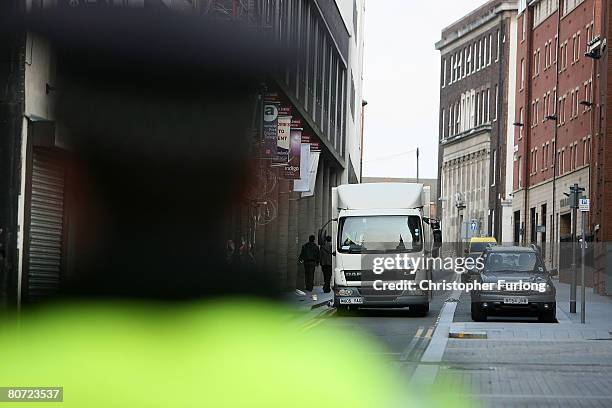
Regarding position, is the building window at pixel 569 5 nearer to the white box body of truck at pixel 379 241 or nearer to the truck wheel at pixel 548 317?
the white box body of truck at pixel 379 241

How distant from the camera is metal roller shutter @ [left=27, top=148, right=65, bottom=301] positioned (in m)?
22.8

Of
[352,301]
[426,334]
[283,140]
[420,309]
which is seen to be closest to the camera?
[426,334]

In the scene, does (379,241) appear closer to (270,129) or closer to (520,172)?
(270,129)

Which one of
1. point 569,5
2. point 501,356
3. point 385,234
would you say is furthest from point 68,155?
point 569,5

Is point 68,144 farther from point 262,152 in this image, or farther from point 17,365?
point 262,152

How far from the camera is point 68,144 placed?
2248cm

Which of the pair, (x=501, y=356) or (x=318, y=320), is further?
(x=318, y=320)

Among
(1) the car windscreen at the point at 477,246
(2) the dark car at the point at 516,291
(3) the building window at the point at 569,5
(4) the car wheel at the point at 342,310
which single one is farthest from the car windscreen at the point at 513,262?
(1) the car windscreen at the point at 477,246

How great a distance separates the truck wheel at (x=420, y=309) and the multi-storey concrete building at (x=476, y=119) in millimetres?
80247

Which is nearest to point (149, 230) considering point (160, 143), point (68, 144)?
point (160, 143)

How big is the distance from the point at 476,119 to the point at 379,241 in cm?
9985

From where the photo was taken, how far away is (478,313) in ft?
110

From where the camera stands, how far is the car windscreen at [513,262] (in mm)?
34000

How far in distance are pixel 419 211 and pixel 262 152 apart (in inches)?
160
